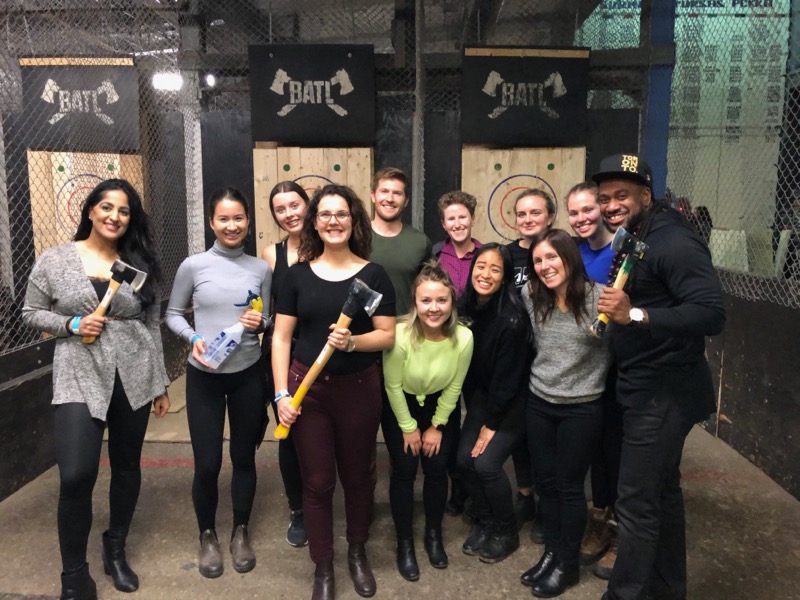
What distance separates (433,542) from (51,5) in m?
5.72

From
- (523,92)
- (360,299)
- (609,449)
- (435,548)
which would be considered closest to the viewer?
(360,299)

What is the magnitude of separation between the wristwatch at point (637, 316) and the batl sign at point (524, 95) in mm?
3697

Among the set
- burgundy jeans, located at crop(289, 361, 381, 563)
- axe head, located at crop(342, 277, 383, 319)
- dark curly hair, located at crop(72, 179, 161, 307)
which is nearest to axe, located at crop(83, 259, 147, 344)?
dark curly hair, located at crop(72, 179, 161, 307)

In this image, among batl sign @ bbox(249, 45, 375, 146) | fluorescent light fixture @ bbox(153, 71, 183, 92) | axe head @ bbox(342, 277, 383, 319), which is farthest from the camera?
fluorescent light fixture @ bbox(153, 71, 183, 92)

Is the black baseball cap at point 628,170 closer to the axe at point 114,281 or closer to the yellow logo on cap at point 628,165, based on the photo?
the yellow logo on cap at point 628,165

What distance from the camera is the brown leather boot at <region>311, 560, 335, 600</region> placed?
8.10 ft

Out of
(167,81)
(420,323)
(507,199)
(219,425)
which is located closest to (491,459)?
(420,323)

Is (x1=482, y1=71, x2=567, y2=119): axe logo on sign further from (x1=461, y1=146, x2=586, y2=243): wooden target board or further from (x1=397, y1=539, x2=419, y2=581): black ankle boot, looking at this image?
(x1=397, y1=539, x2=419, y2=581): black ankle boot

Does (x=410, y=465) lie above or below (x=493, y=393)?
below

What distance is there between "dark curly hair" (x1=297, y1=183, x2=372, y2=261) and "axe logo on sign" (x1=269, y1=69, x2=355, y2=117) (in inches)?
126

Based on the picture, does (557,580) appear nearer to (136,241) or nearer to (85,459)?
(85,459)

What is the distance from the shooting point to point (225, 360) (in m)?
2.60

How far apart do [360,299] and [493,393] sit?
2.74ft

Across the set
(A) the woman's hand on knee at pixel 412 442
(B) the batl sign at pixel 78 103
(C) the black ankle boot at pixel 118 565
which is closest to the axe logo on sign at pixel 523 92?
(B) the batl sign at pixel 78 103
